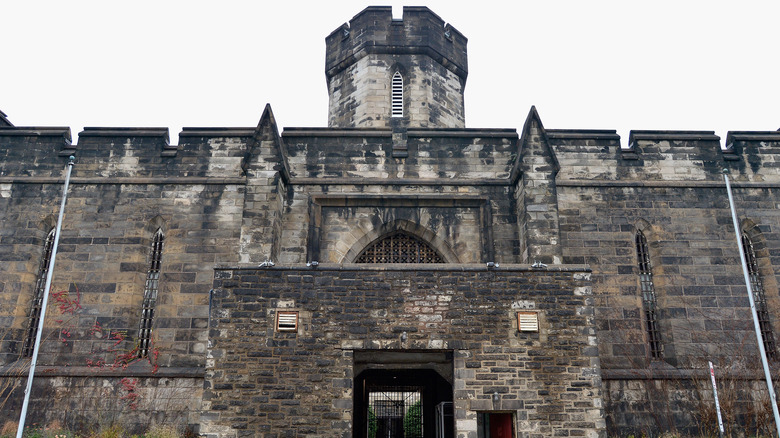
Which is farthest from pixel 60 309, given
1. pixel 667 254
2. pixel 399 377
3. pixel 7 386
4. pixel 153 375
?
pixel 667 254

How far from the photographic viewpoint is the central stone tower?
18.9 m

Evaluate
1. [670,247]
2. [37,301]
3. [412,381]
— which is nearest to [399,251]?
[412,381]

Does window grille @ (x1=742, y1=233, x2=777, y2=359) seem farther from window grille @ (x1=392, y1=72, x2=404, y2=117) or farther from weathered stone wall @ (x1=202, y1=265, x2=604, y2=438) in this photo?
window grille @ (x1=392, y1=72, x2=404, y2=117)

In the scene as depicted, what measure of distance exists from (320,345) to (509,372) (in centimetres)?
362

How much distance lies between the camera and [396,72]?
63.7 ft

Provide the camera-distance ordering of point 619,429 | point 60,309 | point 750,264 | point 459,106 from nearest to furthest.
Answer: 1. point 619,429
2. point 60,309
3. point 750,264
4. point 459,106

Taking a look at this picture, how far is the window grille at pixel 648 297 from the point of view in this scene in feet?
45.3

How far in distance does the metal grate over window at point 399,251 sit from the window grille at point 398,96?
5563 mm

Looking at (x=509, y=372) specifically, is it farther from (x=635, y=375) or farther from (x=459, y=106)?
(x=459, y=106)

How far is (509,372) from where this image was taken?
10.8 meters

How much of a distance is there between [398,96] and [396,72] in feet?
3.04

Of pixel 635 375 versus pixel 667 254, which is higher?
pixel 667 254

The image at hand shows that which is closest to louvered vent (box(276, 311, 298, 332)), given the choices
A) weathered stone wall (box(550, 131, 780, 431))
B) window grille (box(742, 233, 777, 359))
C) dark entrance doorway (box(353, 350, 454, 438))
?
dark entrance doorway (box(353, 350, 454, 438))

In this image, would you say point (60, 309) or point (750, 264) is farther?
point (750, 264)
